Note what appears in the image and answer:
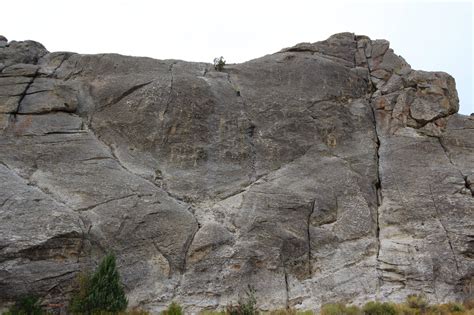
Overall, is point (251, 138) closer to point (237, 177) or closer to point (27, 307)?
point (237, 177)

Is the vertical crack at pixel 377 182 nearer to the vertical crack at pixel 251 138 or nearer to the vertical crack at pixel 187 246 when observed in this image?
the vertical crack at pixel 251 138

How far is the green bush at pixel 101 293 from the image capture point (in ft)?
57.1

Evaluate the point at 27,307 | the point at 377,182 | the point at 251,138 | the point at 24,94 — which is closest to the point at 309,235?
the point at 377,182

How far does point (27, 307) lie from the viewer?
16938 mm

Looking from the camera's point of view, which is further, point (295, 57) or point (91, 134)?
point (295, 57)

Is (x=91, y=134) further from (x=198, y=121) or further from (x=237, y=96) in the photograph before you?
(x=237, y=96)

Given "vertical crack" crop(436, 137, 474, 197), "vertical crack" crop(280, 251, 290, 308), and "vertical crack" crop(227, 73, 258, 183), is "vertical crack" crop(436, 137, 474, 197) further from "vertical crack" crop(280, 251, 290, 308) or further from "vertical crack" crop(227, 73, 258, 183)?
"vertical crack" crop(280, 251, 290, 308)

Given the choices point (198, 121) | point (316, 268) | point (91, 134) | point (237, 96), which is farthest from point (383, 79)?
point (91, 134)

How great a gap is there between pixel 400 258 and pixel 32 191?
1398 cm

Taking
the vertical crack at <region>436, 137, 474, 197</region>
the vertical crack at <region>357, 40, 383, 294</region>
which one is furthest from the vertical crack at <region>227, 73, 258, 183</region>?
the vertical crack at <region>436, 137, 474, 197</region>

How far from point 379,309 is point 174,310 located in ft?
22.1

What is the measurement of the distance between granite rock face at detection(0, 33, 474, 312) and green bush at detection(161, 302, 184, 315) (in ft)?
1.99

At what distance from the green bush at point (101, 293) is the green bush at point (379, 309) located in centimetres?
805

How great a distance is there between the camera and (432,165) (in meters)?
23.6
